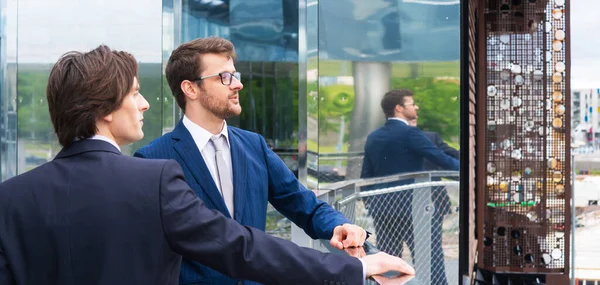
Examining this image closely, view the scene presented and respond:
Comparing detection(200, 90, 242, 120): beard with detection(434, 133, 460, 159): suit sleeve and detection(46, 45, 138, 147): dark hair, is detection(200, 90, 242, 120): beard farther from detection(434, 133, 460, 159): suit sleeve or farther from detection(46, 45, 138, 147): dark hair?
detection(434, 133, 460, 159): suit sleeve

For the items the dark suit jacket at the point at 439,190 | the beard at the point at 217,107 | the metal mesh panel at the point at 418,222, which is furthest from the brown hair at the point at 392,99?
the beard at the point at 217,107

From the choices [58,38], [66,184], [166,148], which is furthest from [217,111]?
[58,38]

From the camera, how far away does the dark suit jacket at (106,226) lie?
146 cm

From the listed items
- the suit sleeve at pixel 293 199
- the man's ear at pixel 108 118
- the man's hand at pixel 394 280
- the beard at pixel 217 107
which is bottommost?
the man's hand at pixel 394 280

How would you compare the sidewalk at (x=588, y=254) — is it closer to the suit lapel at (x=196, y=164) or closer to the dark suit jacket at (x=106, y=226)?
the suit lapel at (x=196, y=164)

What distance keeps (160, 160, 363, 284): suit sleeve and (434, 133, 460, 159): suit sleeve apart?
12.3ft

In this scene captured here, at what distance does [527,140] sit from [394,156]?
0.95 metres

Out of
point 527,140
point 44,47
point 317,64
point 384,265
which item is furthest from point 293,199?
point 44,47

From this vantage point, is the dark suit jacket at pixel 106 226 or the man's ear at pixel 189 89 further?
the man's ear at pixel 189 89

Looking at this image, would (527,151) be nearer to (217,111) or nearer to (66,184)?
(217,111)

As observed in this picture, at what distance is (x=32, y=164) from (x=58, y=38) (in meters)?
0.87

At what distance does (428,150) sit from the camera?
530 centimetres

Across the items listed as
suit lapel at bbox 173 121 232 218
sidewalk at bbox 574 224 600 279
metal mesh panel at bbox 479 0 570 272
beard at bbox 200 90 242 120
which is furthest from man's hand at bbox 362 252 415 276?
sidewalk at bbox 574 224 600 279

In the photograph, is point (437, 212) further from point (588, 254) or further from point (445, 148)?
point (588, 254)
